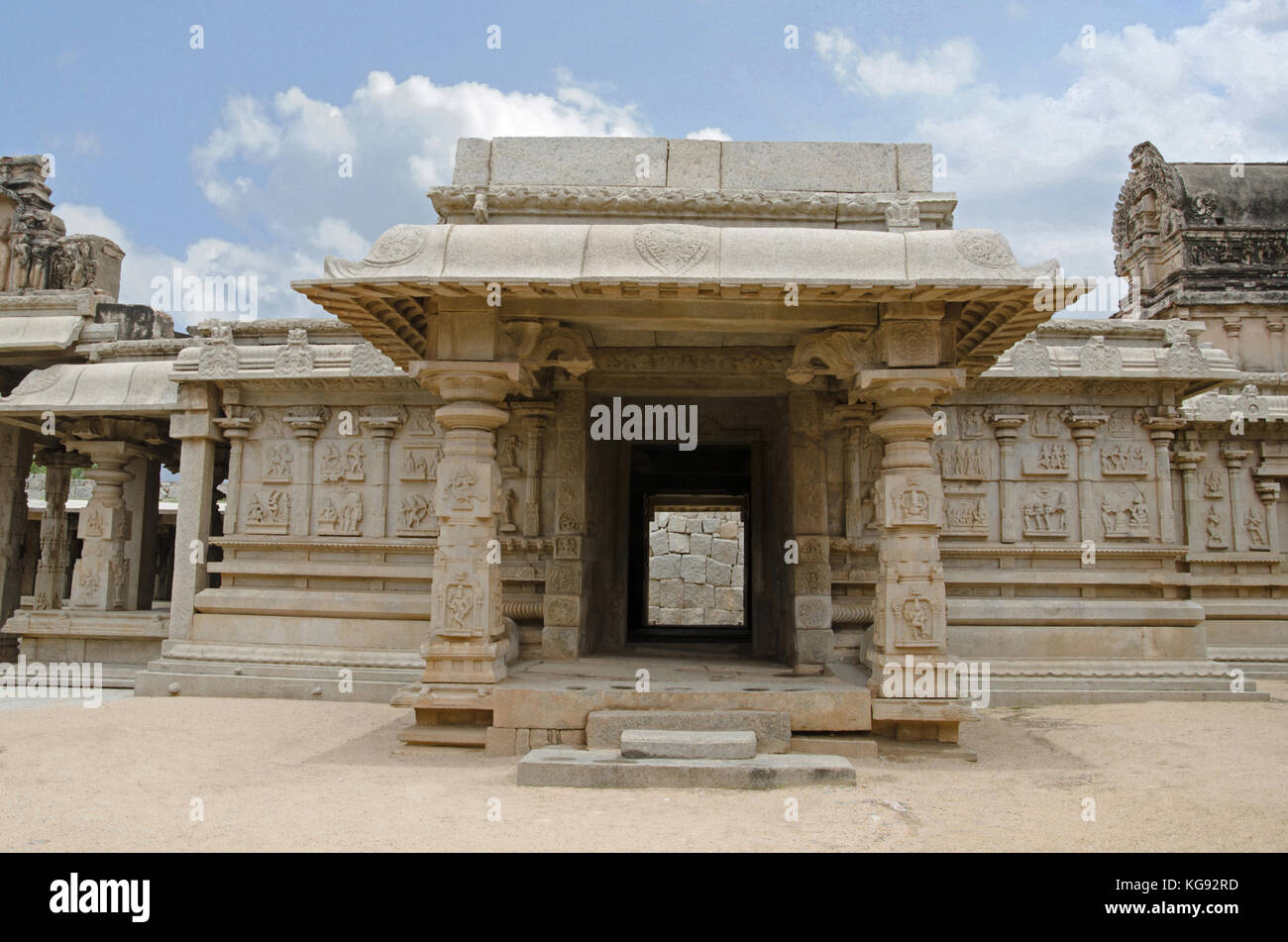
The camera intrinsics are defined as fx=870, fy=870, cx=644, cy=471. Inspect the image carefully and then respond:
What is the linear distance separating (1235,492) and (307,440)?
10.8m

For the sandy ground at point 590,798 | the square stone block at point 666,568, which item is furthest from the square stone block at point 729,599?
the sandy ground at point 590,798

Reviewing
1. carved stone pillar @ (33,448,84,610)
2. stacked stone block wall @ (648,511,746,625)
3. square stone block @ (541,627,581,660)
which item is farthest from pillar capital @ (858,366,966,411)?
stacked stone block wall @ (648,511,746,625)

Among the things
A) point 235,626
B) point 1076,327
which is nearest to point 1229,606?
point 1076,327

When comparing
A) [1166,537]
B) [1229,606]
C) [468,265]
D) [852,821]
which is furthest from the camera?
[1229,606]

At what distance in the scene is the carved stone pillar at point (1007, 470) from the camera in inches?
365

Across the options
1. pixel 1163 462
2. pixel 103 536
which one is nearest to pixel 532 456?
pixel 103 536

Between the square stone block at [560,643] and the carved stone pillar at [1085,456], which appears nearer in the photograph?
the square stone block at [560,643]

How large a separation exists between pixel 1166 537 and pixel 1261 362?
662cm

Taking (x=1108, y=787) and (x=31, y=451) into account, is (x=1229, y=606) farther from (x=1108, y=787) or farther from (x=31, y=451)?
(x=31, y=451)

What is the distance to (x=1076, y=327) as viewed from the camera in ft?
31.9

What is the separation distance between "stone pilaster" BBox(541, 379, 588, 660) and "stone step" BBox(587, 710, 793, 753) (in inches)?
88.1

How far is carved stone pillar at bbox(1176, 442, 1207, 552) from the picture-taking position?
9.97m

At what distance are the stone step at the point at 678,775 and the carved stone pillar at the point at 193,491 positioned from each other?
6.09m

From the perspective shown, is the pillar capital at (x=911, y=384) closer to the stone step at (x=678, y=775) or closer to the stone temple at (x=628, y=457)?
the stone temple at (x=628, y=457)
